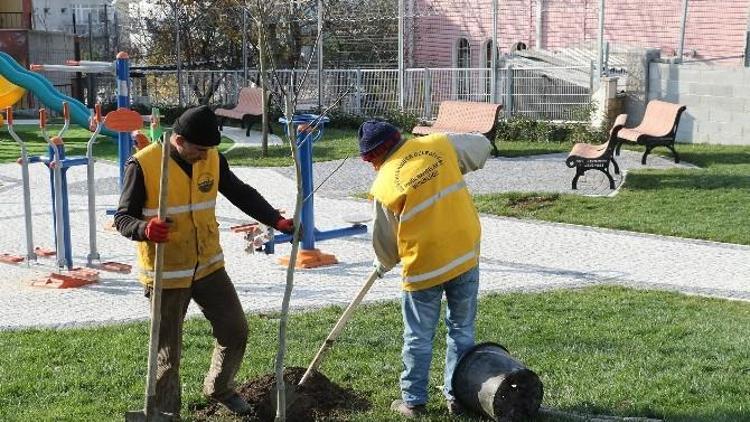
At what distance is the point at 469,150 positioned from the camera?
5.61 m

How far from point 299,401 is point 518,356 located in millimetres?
1663

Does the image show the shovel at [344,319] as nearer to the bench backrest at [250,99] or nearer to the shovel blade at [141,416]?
the shovel blade at [141,416]

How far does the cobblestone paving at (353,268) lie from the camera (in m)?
8.56

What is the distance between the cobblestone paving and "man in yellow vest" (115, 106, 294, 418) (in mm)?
2791

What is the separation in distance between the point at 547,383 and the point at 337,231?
4.79 meters

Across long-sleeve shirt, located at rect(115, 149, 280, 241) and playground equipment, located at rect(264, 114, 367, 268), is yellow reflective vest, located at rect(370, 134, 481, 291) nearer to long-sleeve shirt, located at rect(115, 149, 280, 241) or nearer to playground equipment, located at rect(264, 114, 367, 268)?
long-sleeve shirt, located at rect(115, 149, 280, 241)

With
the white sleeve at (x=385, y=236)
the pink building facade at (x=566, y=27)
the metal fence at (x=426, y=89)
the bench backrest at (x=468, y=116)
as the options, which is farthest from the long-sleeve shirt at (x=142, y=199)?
the pink building facade at (x=566, y=27)

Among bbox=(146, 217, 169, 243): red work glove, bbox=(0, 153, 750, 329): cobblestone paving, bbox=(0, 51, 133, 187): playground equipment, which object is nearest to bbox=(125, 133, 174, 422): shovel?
bbox=(146, 217, 169, 243): red work glove

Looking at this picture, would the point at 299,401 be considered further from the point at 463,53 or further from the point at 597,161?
the point at 463,53

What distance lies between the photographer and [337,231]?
413 inches

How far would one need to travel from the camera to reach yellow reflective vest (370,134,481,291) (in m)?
5.18

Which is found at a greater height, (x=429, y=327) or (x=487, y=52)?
(x=487, y=52)

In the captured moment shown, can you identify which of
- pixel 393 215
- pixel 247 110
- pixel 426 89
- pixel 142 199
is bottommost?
pixel 247 110

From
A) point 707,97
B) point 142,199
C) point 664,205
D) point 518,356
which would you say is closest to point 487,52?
point 707,97
